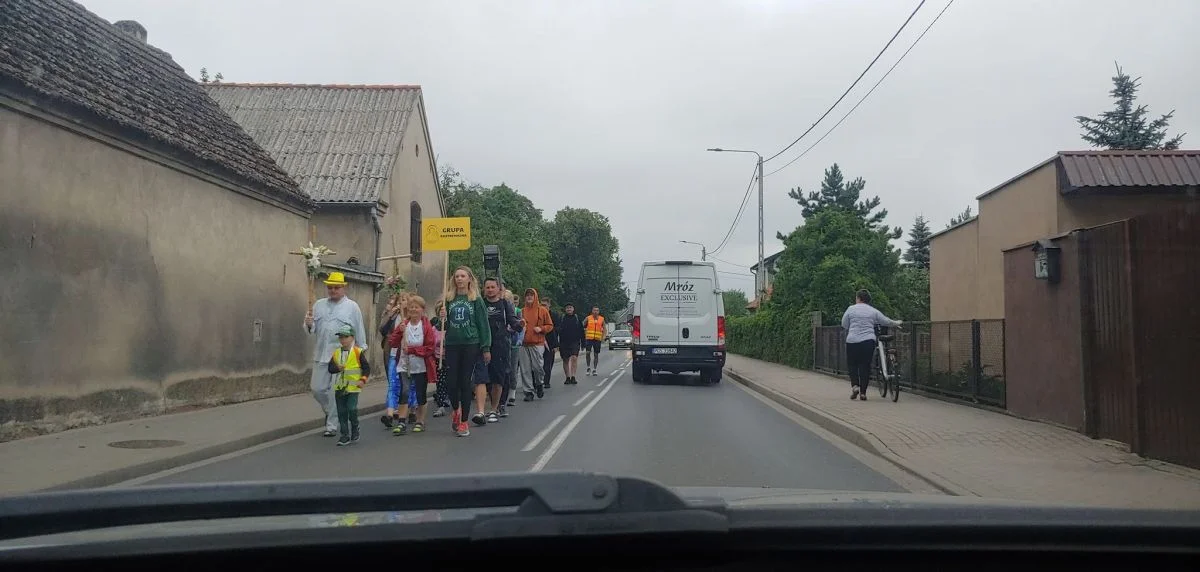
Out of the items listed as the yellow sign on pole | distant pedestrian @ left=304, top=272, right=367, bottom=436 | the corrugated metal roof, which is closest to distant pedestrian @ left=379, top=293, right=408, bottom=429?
distant pedestrian @ left=304, top=272, right=367, bottom=436

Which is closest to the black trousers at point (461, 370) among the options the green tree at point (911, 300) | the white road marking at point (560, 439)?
the white road marking at point (560, 439)

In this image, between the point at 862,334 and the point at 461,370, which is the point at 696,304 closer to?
the point at 862,334

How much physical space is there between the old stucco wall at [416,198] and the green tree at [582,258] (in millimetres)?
43468

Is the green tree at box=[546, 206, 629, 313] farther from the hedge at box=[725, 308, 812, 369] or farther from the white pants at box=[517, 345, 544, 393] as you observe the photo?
the white pants at box=[517, 345, 544, 393]

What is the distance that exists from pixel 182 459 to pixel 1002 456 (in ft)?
24.3

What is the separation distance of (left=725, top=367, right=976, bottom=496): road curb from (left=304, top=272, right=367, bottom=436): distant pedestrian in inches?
213

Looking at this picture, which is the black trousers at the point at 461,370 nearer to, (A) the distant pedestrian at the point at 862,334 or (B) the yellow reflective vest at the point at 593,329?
(A) the distant pedestrian at the point at 862,334

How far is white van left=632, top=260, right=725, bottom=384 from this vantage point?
62.7 ft

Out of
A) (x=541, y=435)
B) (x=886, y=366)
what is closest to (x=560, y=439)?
(x=541, y=435)

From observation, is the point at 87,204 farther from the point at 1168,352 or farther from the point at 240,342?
the point at 1168,352

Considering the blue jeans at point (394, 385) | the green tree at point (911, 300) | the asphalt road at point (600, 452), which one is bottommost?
the asphalt road at point (600, 452)

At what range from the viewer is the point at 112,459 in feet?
25.5

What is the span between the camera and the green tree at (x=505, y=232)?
144 feet

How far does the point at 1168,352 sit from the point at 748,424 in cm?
522
